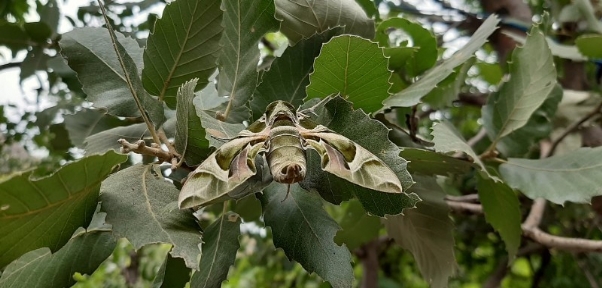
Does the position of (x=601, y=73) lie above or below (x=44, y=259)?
below

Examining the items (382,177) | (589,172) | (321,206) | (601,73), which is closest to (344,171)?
(382,177)

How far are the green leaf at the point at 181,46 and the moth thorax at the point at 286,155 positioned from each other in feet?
0.59

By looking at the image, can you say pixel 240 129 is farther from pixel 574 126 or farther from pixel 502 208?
pixel 574 126

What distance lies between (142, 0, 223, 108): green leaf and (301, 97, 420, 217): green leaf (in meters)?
0.15

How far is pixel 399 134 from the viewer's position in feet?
2.49

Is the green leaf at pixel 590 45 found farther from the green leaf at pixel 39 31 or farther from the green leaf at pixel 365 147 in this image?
the green leaf at pixel 39 31

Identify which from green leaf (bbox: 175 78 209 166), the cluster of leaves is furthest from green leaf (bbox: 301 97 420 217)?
green leaf (bbox: 175 78 209 166)

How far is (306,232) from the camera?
21.7 inches

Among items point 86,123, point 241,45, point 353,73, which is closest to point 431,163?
point 353,73

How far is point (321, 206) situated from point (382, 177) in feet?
0.56

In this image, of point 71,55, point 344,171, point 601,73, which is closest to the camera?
point 344,171

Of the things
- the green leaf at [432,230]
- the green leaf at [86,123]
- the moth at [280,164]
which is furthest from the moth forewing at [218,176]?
the green leaf at [86,123]

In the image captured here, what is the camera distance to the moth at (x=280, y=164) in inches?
16.1

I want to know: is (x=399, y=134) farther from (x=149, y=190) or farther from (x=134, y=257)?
(x=134, y=257)
